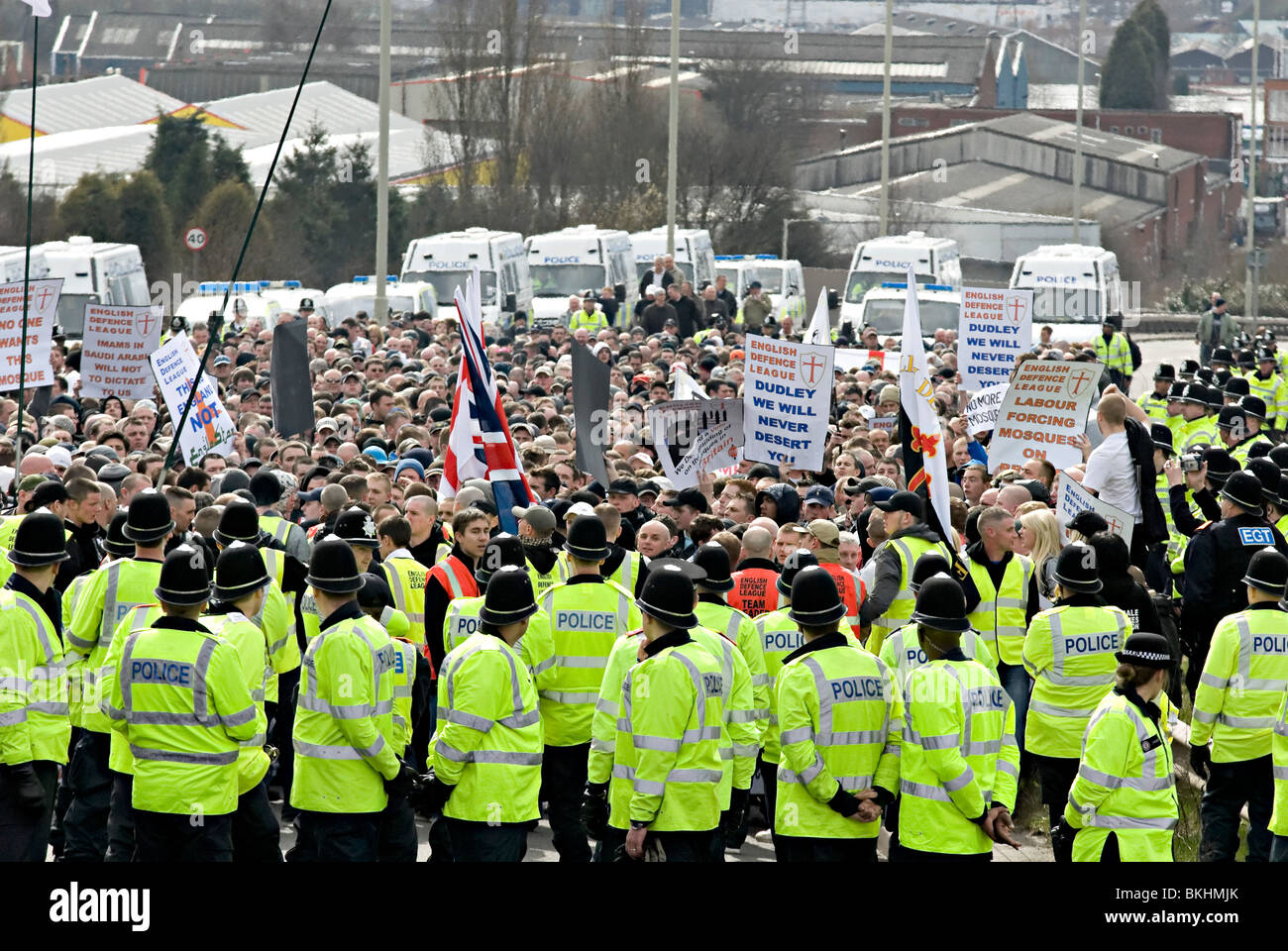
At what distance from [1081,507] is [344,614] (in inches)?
191

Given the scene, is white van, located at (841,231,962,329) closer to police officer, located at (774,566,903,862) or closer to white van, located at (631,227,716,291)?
white van, located at (631,227,716,291)

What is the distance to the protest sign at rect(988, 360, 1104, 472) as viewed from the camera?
1416cm

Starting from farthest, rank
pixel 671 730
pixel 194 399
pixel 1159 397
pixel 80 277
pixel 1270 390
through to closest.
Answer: pixel 80 277 → pixel 1270 390 → pixel 1159 397 → pixel 194 399 → pixel 671 730

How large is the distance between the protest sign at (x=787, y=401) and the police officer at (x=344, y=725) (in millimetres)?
6870

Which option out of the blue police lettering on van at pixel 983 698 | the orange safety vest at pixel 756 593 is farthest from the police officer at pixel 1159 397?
the blue police lettering on van at pixel 983 698

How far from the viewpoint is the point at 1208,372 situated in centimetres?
2205

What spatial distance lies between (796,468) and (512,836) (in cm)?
713

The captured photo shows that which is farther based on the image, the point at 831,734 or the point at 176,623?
the point at 176,623

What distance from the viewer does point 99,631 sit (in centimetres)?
843

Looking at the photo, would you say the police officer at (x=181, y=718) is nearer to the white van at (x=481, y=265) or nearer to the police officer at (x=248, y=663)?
the police officer at (x=248, y=663)

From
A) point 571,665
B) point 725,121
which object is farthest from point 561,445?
point 725,121

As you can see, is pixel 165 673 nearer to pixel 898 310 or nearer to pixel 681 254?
pixel 898 310

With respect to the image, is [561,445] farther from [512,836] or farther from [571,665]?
[512,836]

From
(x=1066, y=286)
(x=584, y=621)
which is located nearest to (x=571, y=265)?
(x=1066, y=286)
